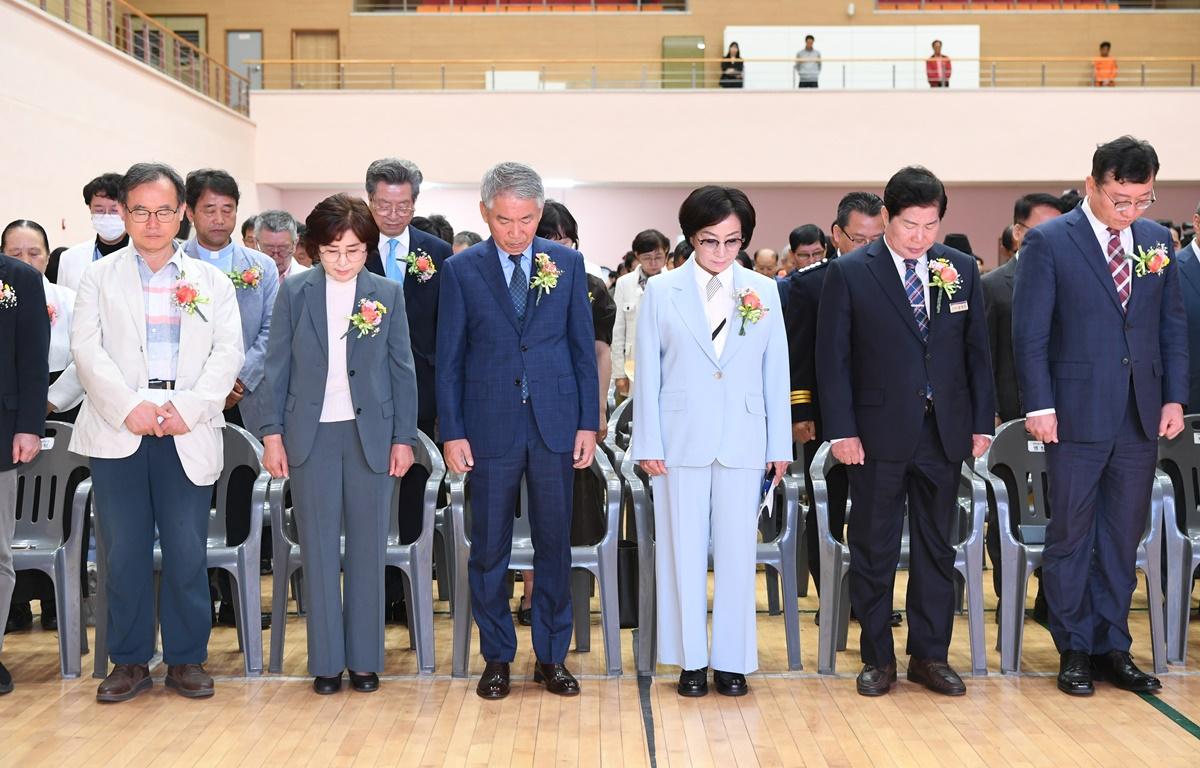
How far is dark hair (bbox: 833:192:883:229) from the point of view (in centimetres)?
481

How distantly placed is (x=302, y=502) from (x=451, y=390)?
654 millimetres

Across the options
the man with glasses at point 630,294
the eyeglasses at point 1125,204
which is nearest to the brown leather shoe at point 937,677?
the eyeglasses at point 1125,204

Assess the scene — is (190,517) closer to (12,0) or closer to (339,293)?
(339,293)

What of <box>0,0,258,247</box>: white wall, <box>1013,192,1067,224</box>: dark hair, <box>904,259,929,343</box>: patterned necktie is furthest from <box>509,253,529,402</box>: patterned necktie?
<box>0,0,258,247</box>: white wall

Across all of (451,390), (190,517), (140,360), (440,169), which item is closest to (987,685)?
(451,390)

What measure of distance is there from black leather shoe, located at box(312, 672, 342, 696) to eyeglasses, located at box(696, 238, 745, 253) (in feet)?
6.28

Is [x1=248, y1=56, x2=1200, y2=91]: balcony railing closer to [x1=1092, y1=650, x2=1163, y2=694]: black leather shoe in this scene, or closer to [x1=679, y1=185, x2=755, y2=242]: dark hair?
[x1=679, y1=185, x2=755, y2=242]: dark hair

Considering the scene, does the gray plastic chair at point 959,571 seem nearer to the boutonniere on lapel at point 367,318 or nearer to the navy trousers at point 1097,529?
the navy trousers at point 1097,529

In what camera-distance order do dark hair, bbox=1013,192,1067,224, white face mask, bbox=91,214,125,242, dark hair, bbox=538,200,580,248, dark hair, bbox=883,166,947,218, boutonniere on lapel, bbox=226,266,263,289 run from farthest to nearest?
white face mask, bbox=91,214,125,242
dark hair, bbox=1013,192,1067,224
boutonniere on lapel, bbox=226,266,263,289
dark hair, bbox=538,200,580,248
dark hair, bbox=883,166,947,218

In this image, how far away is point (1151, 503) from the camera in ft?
14.5

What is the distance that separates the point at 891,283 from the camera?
4.05 meters

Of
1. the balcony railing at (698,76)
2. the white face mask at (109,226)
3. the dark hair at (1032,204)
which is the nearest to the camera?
the dark hair at (1032,204)

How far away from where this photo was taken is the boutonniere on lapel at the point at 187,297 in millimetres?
4027

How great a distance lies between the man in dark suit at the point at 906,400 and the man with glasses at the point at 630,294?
3043 millimetres
